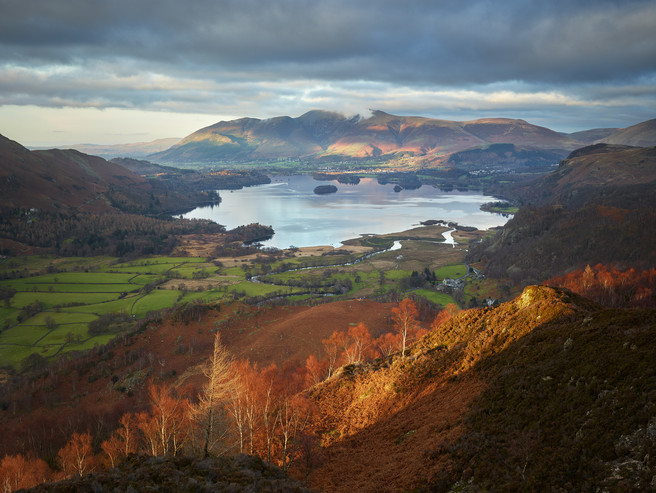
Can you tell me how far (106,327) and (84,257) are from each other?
80.3 metres

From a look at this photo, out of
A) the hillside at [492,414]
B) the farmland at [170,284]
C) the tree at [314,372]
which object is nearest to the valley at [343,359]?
the hillside at [492,414]

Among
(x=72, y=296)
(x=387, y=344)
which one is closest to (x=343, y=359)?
(x=387, y=344)

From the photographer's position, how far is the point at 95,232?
160 metres

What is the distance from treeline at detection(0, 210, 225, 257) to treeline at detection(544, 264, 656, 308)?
13141 cm

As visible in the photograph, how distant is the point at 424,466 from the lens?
48.8 feet

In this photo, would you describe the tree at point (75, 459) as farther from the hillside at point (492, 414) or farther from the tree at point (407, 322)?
the tree at point (407, 322)

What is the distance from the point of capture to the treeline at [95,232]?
142375 mm

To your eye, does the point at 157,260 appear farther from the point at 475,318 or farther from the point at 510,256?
the point at 475,318

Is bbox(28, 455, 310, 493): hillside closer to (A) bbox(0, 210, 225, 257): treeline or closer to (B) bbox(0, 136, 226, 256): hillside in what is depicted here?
(A) bbox(0, 210, 225, 257): treeline

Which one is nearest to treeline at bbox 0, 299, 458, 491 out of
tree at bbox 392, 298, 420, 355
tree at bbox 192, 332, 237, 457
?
tree at bbox 192, 332, 237, 457

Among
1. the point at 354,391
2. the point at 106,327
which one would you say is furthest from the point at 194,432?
the point at 106,327

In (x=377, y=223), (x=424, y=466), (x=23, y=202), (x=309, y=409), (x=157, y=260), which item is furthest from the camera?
(x=377, y=223)

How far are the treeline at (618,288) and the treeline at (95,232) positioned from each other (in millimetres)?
131408

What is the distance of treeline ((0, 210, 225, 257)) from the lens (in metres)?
142
